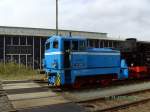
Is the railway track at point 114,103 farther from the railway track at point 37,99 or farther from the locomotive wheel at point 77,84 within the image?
the locomotive wheel at point 77,84

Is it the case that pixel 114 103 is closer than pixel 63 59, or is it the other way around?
pixel 114 103

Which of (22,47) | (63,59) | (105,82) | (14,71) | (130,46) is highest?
(22,47)

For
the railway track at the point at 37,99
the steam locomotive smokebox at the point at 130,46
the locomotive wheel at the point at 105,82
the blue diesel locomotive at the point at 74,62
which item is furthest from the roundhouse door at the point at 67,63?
the steam locomotive smokebox at the point at 130,46

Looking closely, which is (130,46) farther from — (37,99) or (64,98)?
(37,99)

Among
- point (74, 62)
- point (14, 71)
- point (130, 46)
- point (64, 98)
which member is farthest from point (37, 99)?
point (14, 71)

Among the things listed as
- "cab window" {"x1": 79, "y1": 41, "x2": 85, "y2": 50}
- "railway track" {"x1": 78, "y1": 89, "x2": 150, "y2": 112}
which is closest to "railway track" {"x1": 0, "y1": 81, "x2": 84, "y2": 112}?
"railway track" {"x1": 78, "y1": 89, "x2": 150, "y2": 112}

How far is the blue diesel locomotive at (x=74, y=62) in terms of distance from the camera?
1708cm

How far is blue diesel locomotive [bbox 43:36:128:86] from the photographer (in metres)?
17.1

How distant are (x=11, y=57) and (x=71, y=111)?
110ft

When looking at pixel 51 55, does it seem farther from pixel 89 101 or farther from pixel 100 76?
pixel 89 101

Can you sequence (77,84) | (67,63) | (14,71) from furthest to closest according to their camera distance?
(14,71) < (77,84) < (67,63)

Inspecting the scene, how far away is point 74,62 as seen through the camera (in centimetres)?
1730

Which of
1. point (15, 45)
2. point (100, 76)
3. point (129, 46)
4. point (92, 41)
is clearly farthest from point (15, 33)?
point (100, 76)

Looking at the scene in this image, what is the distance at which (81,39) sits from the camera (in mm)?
17797
